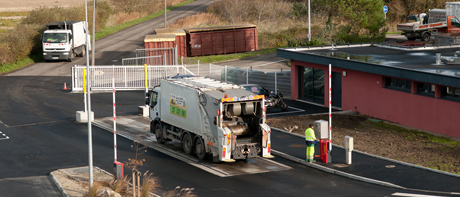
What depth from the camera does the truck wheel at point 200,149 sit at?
19766 millimetres

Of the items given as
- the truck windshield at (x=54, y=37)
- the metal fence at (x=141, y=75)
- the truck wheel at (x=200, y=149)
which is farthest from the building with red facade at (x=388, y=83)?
the truck windshield at (x=54, y=37)

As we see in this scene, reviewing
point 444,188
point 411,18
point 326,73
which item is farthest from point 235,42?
point 444,188

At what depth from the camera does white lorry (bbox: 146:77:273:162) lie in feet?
61.5

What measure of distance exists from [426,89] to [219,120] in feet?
39.1

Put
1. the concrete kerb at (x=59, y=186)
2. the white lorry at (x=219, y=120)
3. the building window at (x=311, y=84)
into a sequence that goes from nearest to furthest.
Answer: the concrete kerb at (x=59, y=186) → the white lorry at (x=219, y=120) → the building window at (x=311, y=84)

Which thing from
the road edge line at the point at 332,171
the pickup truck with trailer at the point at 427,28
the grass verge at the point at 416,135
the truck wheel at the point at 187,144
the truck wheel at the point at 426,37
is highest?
the pickup truck with trailer at the point at 427,28

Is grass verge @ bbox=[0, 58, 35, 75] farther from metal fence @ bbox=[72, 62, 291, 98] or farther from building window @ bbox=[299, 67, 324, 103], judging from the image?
building window @ bbox=[299, 67, 324, 103]

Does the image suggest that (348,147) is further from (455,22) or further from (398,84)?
(455,22)

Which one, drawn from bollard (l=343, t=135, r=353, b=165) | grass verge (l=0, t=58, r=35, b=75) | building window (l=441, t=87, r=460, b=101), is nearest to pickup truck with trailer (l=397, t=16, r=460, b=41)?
building window (l=441, t=87, r=460, b=101)

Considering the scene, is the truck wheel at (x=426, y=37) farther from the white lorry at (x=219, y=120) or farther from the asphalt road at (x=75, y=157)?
the white lorry at (x=219, y=120)

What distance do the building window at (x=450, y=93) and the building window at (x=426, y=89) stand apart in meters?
0.55

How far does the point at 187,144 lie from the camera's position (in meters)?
21.0

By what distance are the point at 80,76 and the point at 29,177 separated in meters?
21.0

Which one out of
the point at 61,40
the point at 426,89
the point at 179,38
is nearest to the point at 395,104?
the point at 426,89
